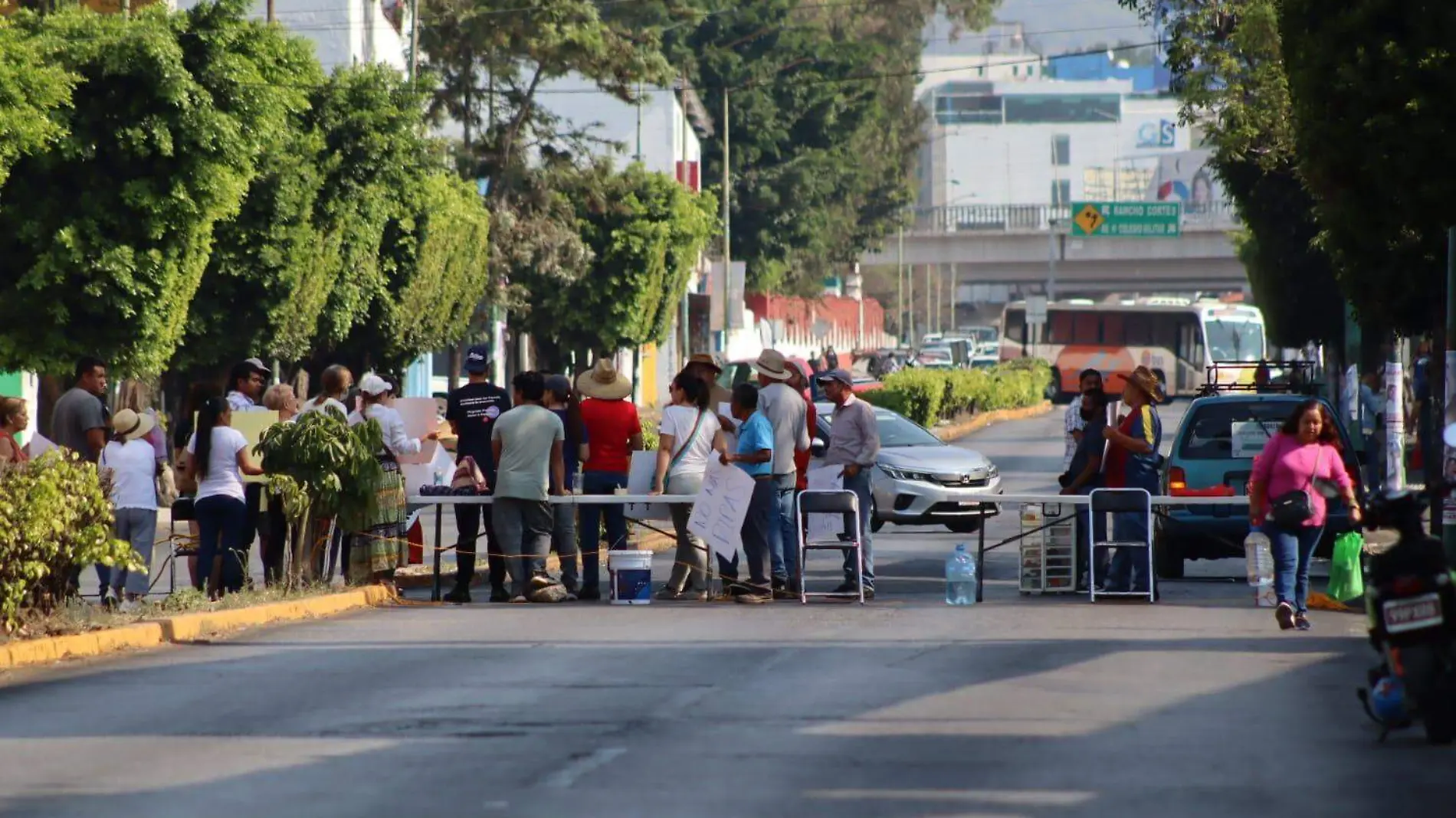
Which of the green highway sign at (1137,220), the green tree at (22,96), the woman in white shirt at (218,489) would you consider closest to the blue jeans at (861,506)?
the woman in white shirt at (218,489)

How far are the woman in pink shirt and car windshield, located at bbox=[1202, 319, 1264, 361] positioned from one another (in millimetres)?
54230

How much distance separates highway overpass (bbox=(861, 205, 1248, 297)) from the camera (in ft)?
291

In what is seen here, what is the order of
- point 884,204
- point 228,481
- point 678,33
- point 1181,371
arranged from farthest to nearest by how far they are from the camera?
point 884,204, point 678,33, point 1181,371, point 228,481

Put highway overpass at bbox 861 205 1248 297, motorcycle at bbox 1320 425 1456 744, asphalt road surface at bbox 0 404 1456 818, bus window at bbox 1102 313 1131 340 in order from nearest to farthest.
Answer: asphalt road surface at bbox 0 404 1456 818 < motorcycle at bbox 1320 425 1456 744 < bus window at bbox 1102 313 1131 340 < highway overpass at bbox 861 205 1248 297

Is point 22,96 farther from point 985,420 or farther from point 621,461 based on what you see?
point 985,420

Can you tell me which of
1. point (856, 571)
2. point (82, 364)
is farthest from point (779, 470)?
point (82, 364)

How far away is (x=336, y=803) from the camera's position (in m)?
8.51

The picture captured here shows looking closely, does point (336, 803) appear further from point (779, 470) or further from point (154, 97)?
point (154, 97)

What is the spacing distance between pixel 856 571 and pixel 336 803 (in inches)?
363

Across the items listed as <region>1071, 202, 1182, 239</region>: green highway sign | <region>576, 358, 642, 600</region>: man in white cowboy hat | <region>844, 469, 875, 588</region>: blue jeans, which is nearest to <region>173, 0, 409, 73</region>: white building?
<region>576, 358, 642, 600</region>: man in white cowboy hat

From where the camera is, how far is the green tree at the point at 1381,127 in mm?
18453

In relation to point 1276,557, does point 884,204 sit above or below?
above

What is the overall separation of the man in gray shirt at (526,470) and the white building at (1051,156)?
152111 millimetres

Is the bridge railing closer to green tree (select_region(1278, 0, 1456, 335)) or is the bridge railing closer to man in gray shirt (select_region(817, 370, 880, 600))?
green tree (select_region(1278, 0, 1456, 335))
